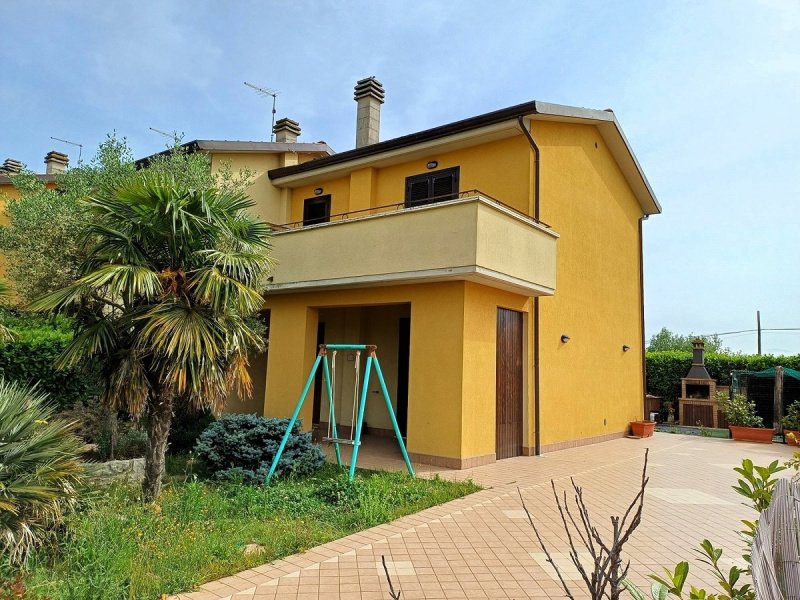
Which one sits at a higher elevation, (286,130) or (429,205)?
(286,130)

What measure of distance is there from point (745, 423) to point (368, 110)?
16151 mm

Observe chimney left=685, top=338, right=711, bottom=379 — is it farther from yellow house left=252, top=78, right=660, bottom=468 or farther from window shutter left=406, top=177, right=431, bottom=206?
window shutter left=406, top=177, right=431, bottom=206

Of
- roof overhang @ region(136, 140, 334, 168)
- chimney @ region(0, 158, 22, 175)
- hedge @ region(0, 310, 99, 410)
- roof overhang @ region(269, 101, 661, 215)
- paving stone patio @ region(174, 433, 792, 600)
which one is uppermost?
chimney @ region(0, 158, 22, 175)

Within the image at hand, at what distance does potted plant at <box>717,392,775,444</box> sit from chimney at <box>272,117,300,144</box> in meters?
18.2

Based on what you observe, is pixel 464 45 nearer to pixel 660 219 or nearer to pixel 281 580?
pixel 281 580

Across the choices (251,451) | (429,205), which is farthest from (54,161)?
(251,451)

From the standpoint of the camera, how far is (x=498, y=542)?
20.9ft

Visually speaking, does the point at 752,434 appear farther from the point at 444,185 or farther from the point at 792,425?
the point at 444,185

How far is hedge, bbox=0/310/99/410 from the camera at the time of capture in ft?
37.7

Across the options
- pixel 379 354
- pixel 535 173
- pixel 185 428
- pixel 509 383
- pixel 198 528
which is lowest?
pixel 198 528

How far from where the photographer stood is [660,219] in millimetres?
20344

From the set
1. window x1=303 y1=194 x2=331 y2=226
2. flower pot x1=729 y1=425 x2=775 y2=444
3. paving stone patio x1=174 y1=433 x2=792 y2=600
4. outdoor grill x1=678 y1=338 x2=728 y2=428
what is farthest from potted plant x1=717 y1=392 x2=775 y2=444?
window x1=303 y1=194 x2=331 y2=226

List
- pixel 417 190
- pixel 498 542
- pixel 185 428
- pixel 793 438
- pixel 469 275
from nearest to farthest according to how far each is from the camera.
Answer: pixel 498 542
pixel 469 275
pixel 185 428
pixel 417 190
pixel 793 438

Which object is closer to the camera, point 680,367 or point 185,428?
point 185,428
